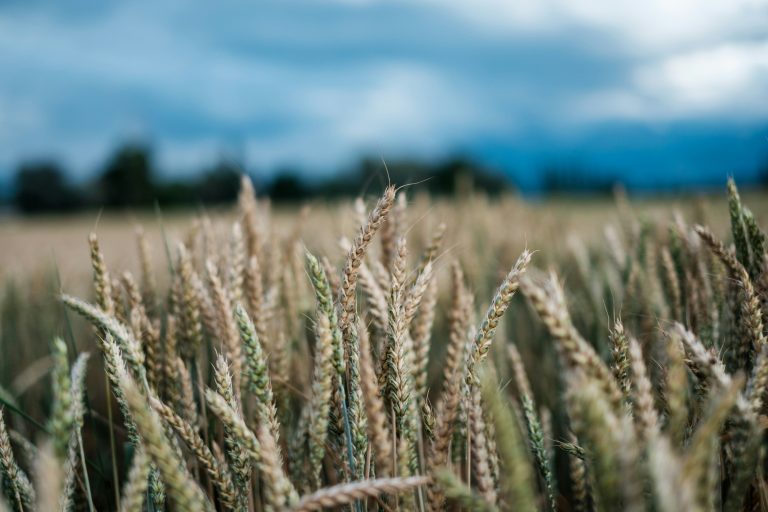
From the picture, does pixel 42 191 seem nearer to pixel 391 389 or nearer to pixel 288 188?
pixel 288 188

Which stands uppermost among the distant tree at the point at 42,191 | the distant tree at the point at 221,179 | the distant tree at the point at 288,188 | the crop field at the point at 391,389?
the distant tree at the point at 42,191

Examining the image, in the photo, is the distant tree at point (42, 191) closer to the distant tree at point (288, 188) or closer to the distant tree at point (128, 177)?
the distant tree at point (128, 177)

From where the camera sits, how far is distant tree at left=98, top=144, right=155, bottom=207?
146 feet

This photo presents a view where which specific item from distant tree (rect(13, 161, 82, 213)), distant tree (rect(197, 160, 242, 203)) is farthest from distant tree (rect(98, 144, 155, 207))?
distant tree (rect(197, 160, 242, 203))

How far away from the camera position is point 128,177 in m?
45.2

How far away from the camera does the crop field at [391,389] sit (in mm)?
745

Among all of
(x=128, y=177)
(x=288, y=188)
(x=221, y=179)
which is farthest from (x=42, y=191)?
(x=221, y=179)

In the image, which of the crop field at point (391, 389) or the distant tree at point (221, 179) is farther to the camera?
the distant tree at point (221, 179)

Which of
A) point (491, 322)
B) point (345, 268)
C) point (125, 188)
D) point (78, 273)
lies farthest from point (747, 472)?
point (125, 188)

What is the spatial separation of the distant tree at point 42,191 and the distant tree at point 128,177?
12.0 feet

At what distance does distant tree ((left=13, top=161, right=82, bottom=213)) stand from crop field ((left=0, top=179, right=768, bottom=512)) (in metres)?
51.8

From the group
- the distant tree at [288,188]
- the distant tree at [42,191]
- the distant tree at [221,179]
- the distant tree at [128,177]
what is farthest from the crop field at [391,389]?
the distant tree at [42,191]

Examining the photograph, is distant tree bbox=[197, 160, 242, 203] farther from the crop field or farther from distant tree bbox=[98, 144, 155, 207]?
distant tree bbox=[98, 144, 155, 207]

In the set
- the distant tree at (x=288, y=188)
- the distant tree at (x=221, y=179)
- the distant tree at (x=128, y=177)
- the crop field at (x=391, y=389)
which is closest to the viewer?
the crop field at (x=391, y=389)
